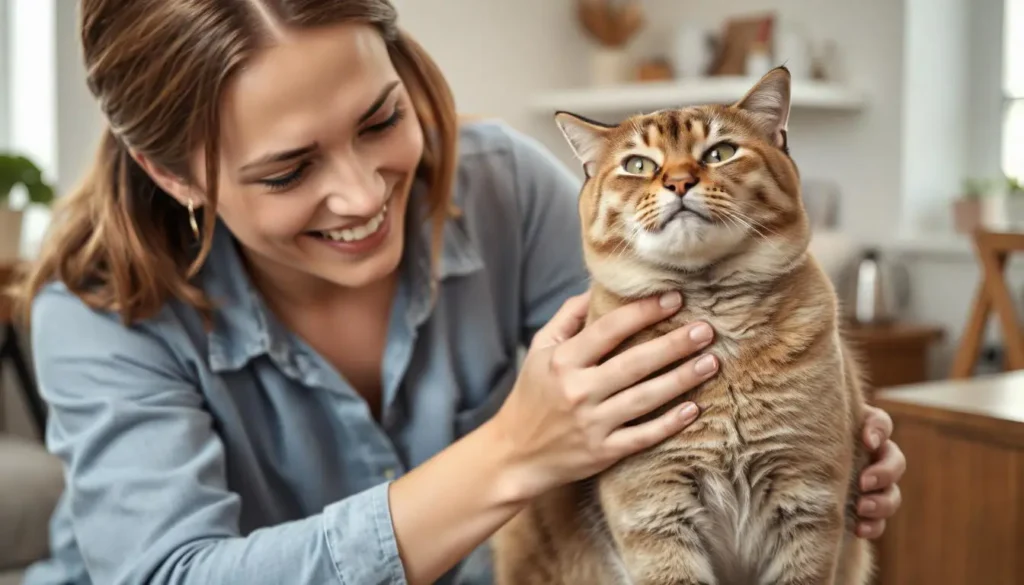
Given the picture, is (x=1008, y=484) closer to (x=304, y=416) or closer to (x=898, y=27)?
(x=304, y=416)

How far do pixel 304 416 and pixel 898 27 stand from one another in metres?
2.70

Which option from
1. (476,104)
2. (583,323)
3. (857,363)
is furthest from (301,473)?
(476,104)

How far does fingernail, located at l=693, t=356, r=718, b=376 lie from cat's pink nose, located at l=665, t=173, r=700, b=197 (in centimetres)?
14

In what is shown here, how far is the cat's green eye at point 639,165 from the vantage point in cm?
92

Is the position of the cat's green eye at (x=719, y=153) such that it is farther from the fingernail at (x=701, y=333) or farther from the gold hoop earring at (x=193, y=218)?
the gold hoop earring at (x=193, y=218)

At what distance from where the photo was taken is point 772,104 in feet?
3.05

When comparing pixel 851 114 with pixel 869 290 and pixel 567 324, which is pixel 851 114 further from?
pixel 567 324

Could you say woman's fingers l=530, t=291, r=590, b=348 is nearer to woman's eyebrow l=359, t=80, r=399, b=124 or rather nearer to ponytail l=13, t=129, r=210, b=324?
woman's eyebrow l=359, t=80, r=399, b=124

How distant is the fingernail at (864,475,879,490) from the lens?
40.4 inches

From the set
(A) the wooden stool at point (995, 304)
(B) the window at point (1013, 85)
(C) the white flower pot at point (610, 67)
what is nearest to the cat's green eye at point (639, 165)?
(A) the wooden stool at point (995, 304)

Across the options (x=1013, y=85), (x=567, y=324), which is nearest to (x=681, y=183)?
(x=567, y=324)

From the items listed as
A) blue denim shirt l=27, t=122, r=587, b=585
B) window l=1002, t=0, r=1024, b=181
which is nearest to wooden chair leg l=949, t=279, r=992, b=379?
window l=1002, t=0, r=1024, b=181

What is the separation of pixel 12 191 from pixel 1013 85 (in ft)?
9.73

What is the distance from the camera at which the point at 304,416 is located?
1364 millimetres
